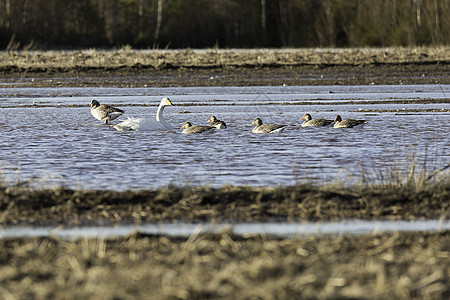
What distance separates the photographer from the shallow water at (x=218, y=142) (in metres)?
11.2

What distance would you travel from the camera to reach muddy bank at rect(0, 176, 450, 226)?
8.38 metres

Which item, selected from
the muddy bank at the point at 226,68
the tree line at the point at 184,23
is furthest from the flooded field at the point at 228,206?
the tree line at the point at 184,23

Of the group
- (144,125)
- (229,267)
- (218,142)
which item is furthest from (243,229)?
(144,125)

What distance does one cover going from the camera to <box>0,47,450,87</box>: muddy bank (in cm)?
3152

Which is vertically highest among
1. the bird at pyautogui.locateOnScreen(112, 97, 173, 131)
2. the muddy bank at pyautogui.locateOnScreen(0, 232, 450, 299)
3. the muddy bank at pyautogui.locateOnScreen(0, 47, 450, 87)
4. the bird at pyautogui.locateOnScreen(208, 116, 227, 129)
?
the muddy bank at pyautogui.locateOnScreen(0, 232, 450, 299)

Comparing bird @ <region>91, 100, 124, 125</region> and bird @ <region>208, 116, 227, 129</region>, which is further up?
bird @ <region>91, 100, 124, 125</region>

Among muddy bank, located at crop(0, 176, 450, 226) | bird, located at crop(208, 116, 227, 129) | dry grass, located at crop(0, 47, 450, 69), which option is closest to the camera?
muddy bank, located at crop(0, 176, 450, 226)

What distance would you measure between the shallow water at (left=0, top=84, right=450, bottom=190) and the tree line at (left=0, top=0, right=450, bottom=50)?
31.1m

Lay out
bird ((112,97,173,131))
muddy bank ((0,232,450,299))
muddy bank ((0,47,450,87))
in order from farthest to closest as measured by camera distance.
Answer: muddy bank ((0,47,450,87)) < bird ((112,97,173,131)) < muddy bank ((0,232,450,299))

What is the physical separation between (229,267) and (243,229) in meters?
1.78

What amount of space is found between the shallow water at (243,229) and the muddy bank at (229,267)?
0.29m

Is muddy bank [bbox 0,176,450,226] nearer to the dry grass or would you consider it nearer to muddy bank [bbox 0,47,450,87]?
muddy bank [bbox 0,47,450,87]

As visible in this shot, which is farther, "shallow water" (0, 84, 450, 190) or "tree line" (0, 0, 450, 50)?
"tree line" (0, 0, 450, 50)

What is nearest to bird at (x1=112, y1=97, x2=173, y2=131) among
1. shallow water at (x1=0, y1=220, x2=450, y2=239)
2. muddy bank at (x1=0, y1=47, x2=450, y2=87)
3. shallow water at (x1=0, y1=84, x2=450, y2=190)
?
shallow water at (x1=0, y1=84, x2=450, y2=190)
